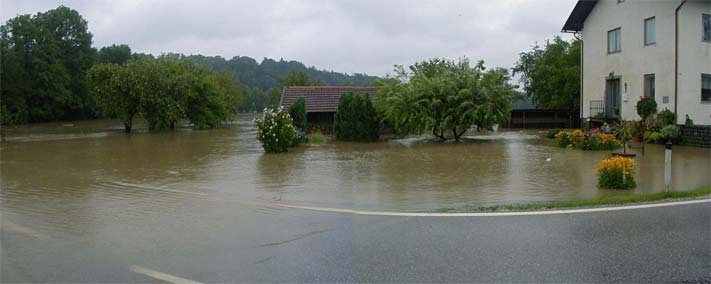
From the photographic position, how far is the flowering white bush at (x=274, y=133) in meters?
21.2

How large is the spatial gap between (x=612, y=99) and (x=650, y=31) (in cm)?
443

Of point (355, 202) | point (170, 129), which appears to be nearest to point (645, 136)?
point (355, 202)

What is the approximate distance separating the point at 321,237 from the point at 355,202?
289cm

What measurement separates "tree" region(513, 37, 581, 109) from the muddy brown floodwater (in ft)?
68.5

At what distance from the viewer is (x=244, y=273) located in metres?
5.81

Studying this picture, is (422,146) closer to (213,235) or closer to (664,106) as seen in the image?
(664,106)

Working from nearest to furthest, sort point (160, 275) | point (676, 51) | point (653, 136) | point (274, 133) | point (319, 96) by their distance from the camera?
point (160, 275) < point (274, 133) < point (653, 136) < point (676, 51) < point (319, 96)

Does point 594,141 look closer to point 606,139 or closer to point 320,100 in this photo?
point 606,139

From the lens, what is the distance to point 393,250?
21.3 feet

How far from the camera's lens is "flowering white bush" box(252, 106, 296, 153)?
833 inches

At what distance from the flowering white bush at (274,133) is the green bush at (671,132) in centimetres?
1396

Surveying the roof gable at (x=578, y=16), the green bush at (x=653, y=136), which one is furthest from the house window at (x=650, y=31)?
the green bush at (x=653, y=136)

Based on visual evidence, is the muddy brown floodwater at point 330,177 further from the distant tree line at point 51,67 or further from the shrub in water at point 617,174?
the distant tree line at point 51,67

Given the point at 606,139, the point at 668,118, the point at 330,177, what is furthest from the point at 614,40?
the point at 330,177
